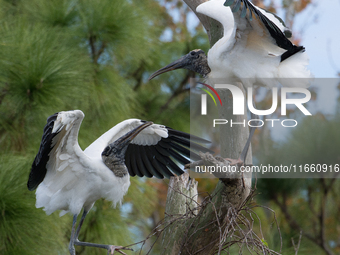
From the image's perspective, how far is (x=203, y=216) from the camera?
1.56 meters

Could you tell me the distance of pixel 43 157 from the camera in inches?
65.7

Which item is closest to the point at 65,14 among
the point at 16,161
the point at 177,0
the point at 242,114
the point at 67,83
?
the point at 67,83

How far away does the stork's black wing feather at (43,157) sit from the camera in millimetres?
1529

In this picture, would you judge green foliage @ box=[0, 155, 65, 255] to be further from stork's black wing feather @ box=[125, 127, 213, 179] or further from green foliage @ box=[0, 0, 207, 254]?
→ stork's black wing feather @ box=[125, 127, 213, 179]

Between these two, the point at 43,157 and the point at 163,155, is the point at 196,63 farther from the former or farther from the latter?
the point at 43,157

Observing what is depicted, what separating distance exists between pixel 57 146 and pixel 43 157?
2.5 inches

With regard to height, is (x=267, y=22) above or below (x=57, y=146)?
above

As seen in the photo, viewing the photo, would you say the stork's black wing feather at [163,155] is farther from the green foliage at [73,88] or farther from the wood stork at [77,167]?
the green foliage at [73,88]

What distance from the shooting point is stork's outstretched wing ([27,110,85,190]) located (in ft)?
5.01

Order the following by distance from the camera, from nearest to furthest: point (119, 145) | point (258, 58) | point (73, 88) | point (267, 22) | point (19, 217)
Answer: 1. point (267, 22)
2. point (258, 58)
3. point (119, 145)
4. point (19, 217)
5. point (73, 88)

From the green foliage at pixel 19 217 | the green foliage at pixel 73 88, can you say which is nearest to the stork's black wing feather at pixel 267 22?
the green foliage at pixel 73 88

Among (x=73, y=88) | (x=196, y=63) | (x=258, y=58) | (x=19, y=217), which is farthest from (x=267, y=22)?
(x=19, y=217)

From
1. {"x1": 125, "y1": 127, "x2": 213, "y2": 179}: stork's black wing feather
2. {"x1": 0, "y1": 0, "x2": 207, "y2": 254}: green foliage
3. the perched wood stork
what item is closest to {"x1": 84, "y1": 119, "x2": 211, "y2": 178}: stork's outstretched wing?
{"x1": 125, "y1": 127, "x2": 213, "y2": 179}: stork's black wing feather

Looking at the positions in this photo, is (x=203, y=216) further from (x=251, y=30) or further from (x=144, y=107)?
(x=144, y=107)
